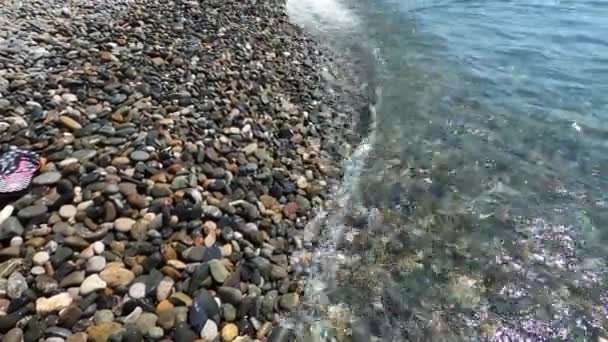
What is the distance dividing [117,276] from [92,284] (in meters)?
0.24

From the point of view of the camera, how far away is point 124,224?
4887 mm

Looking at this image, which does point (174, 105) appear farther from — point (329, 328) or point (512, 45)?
point (512, 45)

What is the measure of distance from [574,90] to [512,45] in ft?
9.43

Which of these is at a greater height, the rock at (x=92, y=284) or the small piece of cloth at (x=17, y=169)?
the small piece of cloth at (x=17, y=169)

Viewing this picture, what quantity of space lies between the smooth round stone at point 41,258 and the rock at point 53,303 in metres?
0.42

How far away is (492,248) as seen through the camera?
5.95 meters

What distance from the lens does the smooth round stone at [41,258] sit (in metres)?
4.29

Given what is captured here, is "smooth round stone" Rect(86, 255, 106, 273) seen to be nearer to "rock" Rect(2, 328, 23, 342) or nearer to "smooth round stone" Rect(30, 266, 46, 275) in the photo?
"smooth round stone" Rect(30, 266, 46, 275)

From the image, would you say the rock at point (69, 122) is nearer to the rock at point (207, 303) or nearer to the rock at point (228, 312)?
the rock at point (207, 303)

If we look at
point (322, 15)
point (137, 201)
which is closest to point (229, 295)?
point (137, 201)

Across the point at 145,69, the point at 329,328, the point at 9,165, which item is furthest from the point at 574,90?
the point at 9,165

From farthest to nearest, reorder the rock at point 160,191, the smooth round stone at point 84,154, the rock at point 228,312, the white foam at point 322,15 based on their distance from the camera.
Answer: the white foam at point 322,15, the smooth round stone at point 84,154, the rock at point 160,191, the rock at point 228,312

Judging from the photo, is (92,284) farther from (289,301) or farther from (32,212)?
(289,301)

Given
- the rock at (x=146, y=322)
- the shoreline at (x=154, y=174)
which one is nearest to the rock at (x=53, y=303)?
the shoreline at (x=154, y=174)
